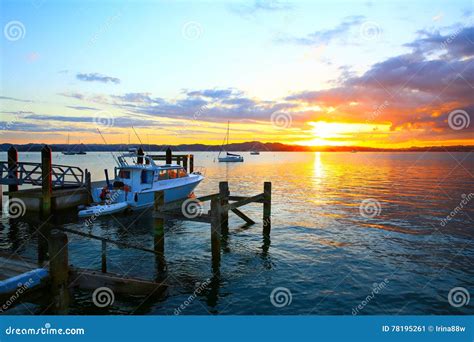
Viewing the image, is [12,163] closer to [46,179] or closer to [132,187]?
[46,179]

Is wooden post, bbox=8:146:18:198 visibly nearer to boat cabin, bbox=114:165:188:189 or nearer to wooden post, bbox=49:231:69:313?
boat cabin, bbox=114:165:188:189

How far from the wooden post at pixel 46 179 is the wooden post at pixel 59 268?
Answer: 48.3 ft

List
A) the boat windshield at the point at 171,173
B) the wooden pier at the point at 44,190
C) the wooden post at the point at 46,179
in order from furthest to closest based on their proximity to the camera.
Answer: the boat windshield at the point at 171,173
the wooden pier at the point at 44,190
the wooden post at the point at 46,179

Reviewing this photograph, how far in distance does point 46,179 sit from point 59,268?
15029 mm

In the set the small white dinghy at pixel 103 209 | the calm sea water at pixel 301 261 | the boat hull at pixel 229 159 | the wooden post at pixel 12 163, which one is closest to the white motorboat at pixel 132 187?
the small white dinghy at pixel 103 209

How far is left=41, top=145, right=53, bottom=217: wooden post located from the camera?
64.2 feet

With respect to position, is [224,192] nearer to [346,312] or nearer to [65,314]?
[346,312]

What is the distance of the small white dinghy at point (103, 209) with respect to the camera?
63.7 feet

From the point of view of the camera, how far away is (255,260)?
13500mm

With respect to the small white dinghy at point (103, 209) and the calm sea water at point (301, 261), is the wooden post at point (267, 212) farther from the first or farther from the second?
the small white dinghy at point (103, 209)

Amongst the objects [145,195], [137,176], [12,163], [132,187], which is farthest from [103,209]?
[12,163]

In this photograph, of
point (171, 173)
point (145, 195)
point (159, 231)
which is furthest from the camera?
point (171, 173)

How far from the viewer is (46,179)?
19.7m

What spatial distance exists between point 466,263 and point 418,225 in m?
6.90
